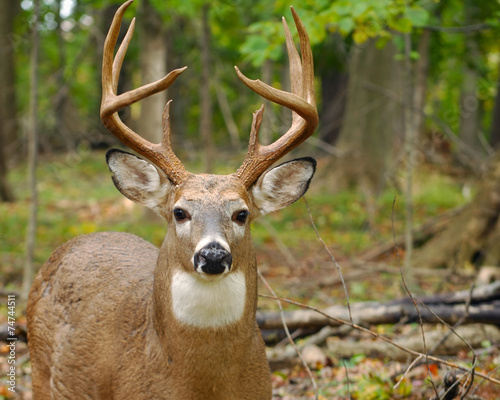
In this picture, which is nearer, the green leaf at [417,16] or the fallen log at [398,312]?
the fallen log at [398,312]

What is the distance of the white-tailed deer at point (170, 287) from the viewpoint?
3105 millimetres

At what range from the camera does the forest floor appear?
4.65 m

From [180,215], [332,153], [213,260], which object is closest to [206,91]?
[332,153]

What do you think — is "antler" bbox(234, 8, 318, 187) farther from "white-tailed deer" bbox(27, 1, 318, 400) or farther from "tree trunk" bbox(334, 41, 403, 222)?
"tree trunk" bbox(334, 41, 403, 222)

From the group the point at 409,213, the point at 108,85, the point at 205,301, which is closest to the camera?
the point at 205,301

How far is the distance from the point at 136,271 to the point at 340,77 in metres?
17.2

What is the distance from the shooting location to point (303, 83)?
365 cm

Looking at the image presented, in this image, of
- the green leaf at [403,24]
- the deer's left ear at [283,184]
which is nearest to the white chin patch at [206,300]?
the deer's left ear at [283,184]

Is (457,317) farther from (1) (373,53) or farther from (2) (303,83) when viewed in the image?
(1) (373,53)

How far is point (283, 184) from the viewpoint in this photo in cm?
364

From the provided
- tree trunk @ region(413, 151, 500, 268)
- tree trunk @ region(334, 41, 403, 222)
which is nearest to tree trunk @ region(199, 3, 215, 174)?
tree trunk @ region(413, 151, 500, 268)

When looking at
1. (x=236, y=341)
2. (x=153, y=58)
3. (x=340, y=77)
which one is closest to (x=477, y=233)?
(x=236, y=341)

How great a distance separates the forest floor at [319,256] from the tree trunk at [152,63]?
165 cm

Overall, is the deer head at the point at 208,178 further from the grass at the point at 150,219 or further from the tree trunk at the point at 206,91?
the tree trunk at the point at 206,91
